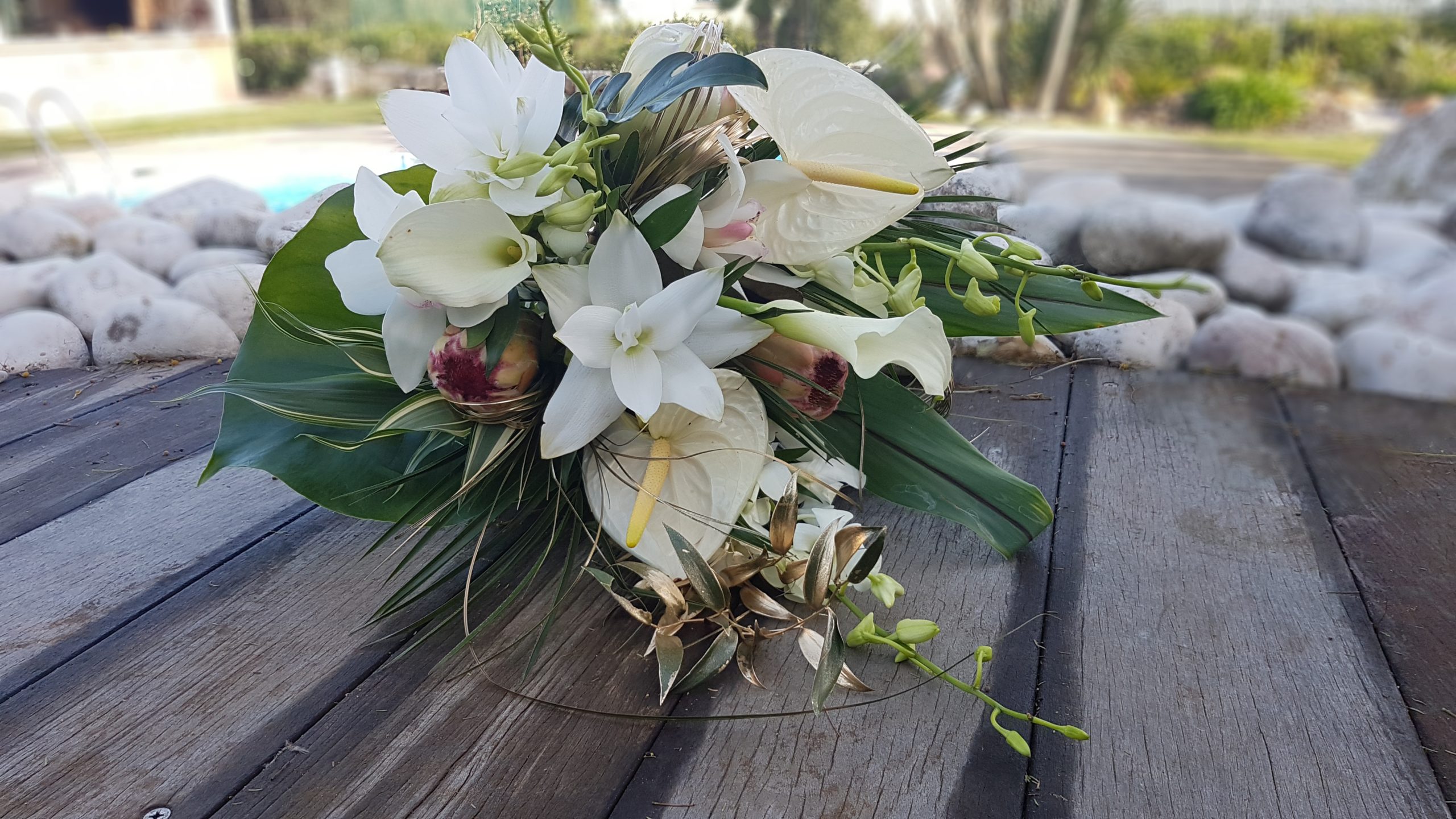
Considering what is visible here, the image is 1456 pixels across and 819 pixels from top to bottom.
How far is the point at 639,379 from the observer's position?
64 centimetres

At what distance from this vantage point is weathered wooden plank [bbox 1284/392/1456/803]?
0.66m

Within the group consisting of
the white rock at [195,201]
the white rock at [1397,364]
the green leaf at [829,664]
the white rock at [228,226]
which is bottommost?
the white rock at [1397,364]

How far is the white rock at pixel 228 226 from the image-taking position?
71.5 inches

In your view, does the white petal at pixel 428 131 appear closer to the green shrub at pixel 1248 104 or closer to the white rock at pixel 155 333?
the white rock at pixel 155 333

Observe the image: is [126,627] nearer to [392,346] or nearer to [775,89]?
[392,346]

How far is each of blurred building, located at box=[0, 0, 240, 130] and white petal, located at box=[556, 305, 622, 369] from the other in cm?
927

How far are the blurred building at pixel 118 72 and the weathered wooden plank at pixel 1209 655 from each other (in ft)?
30.7

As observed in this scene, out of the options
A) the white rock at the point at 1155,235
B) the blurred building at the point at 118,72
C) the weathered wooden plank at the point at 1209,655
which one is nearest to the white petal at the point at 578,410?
the weathered wooden plank at the point at 1209,655

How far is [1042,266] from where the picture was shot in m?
0.73

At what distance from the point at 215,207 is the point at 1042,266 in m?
1.83

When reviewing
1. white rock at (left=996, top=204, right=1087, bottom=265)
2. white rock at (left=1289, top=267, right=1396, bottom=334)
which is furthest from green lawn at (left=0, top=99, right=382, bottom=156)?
white rock at (left=1289, top=267, right=1396, bottom=334)

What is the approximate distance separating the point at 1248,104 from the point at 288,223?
12.1 m

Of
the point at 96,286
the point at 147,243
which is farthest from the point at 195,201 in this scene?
the point at 96,286

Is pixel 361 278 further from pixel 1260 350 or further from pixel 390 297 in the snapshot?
pixel 1260 350
